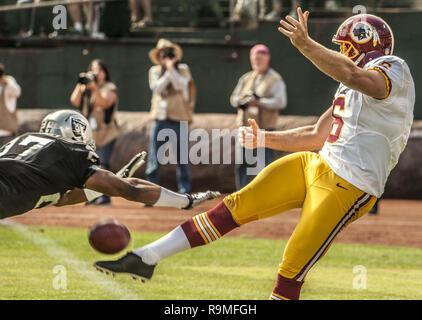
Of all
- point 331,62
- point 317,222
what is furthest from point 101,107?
point 331,62

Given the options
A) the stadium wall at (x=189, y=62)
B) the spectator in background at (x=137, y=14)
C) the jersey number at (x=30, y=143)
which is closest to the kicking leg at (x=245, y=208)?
the jersey number at (x=30, y=143)

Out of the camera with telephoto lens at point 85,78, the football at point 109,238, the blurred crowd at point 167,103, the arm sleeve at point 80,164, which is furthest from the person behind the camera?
the camera with telephoto lens at point 85,78

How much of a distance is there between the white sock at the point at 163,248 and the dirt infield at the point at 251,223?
560 cm

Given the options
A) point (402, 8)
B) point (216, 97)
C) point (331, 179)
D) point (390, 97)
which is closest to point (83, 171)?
point (331, 179)

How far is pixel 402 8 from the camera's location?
57.7 feet

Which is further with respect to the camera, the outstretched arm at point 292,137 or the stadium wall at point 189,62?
the stadium wall at point 189,62

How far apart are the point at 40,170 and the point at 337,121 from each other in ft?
6.79

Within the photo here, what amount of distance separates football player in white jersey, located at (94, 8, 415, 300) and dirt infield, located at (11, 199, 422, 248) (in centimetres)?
568

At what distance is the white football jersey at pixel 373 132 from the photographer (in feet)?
18.1

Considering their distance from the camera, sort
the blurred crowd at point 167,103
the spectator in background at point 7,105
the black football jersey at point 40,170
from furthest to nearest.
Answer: the spectator in background at point 7,105 < the blurred crowd at point 167,103 < the black football jersey at point 40,170

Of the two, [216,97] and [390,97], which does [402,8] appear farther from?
[390,97]

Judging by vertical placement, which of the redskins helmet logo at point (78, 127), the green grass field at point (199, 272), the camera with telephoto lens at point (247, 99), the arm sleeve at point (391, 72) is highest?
the arm sleeve at point (391, 72)

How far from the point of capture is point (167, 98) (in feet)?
43.9

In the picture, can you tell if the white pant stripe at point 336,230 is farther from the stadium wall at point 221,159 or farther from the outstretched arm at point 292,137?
the stadium wall at point 221,159
